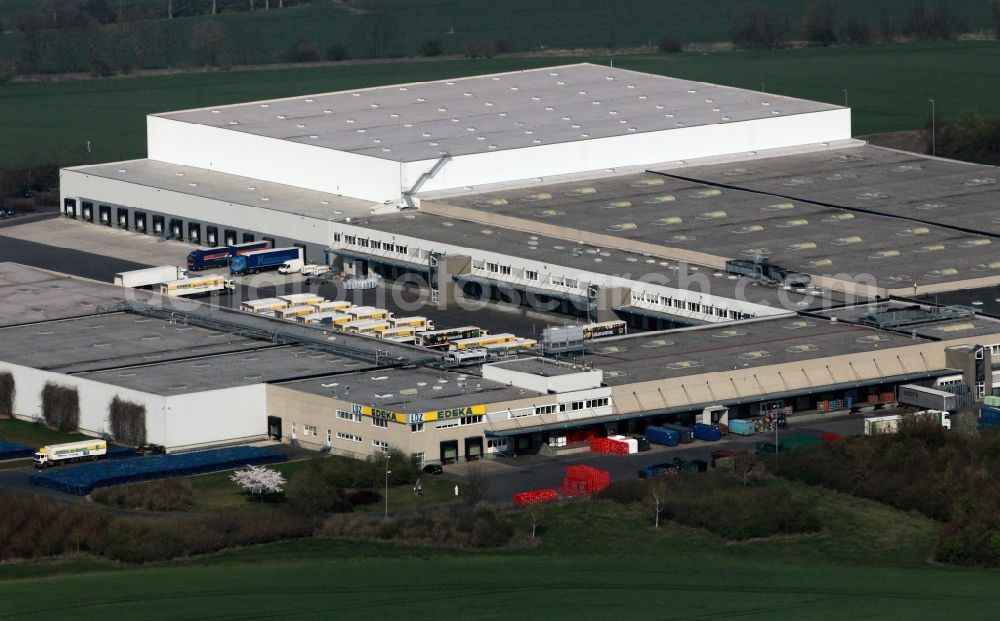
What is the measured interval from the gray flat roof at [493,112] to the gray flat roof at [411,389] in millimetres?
35371

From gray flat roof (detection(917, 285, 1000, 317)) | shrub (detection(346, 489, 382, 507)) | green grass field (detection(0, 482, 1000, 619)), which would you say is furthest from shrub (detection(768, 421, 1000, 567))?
gray flat roof (detection(917, 285, 1000, 317))

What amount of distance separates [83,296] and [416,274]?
53.3ft

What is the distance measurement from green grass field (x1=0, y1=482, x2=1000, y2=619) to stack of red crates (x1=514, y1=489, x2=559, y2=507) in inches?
45.1

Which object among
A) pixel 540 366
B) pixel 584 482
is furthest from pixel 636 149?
pixel 584 482

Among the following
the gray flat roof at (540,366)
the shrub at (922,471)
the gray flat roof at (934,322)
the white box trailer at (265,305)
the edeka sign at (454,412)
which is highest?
the gray flat roof at (934,322)

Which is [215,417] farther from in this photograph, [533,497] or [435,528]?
[435,528]

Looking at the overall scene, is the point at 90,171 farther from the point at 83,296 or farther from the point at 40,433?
the point at 40,433

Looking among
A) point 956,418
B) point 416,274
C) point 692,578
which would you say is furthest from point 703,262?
→ point 692,578

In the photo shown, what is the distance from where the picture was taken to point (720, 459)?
289 feet

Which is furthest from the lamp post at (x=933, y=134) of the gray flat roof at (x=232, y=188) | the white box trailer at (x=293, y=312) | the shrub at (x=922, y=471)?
the shrub at (x=922, y=471)

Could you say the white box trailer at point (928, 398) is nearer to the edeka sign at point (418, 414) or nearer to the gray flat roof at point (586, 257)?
the gray flat roof at point (586, 257)

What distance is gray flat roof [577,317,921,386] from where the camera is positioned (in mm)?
95312

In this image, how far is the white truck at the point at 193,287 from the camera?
117m

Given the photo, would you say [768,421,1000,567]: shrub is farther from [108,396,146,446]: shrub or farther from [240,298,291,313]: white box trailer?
[240,298,291,313]: white box trailer
